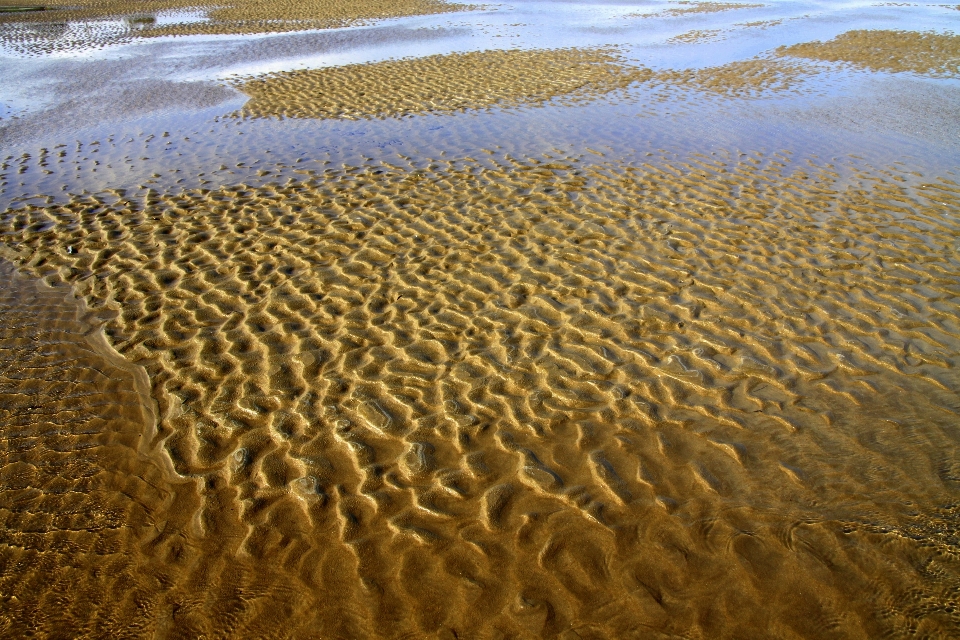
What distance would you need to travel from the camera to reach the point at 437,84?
15797mm

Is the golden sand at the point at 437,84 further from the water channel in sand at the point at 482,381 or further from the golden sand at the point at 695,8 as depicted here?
the golden sand at the point at 695,8

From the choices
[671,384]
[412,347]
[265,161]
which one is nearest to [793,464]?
[671,384]

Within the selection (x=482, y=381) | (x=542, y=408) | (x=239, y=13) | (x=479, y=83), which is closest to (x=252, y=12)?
(x=239, y=13)

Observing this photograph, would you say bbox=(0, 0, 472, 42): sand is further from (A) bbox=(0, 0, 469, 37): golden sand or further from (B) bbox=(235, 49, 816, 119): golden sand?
(B) bbox=(235, 49, 816, 119): golden sand

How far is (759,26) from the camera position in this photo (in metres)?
25.3

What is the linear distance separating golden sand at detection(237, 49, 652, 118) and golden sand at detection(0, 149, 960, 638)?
21.1 ft

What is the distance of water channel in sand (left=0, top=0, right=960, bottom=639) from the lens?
3.43m

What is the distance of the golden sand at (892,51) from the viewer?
17906 mm

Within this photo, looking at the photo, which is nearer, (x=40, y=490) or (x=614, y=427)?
(x=40, y=490)

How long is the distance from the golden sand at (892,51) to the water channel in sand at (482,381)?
801cm

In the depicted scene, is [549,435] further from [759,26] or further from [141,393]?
[759,26]

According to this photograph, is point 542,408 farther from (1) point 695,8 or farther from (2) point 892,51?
(1) point 695,8

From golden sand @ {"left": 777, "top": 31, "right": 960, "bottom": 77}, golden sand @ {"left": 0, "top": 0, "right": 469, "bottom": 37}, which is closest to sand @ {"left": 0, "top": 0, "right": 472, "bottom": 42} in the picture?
golden sand @ {"left": 0, "top": 0, "right": 469, "bottom": 37}

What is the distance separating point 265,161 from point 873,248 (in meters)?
9.91
